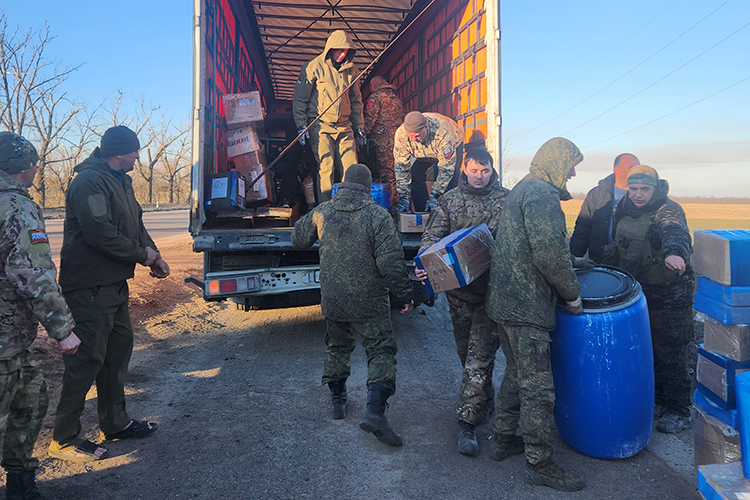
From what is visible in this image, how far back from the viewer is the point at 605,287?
2.63 m

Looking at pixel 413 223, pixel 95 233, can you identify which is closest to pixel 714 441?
pixel 413 223

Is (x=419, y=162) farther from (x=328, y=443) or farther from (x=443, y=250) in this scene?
(x=328, y=443)

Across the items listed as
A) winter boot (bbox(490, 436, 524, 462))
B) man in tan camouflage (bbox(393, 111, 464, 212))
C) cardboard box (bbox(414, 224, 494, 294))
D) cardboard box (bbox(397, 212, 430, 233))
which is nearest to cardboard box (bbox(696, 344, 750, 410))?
winter boot (bbox(490, 436, 524, 462))

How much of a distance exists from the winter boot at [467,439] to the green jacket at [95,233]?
85.3 inches

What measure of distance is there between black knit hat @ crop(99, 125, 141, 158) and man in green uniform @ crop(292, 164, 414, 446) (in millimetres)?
1216

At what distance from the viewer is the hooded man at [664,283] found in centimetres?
304

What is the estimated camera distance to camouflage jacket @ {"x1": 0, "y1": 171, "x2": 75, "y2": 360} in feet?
6.57

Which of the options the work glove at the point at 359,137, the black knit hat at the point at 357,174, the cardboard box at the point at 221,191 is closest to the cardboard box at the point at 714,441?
the black knit hat at the point at 357,174

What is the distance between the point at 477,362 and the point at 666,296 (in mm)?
1344

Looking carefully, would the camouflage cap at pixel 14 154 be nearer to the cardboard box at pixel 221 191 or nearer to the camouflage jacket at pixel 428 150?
the cardboard box at pixel 221 191

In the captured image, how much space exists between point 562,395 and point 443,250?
1041mm

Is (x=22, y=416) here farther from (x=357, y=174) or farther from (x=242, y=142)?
(x=242, y=142)

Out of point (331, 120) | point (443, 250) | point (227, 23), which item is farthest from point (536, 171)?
point (227, 23)

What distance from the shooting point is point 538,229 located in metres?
2.43
